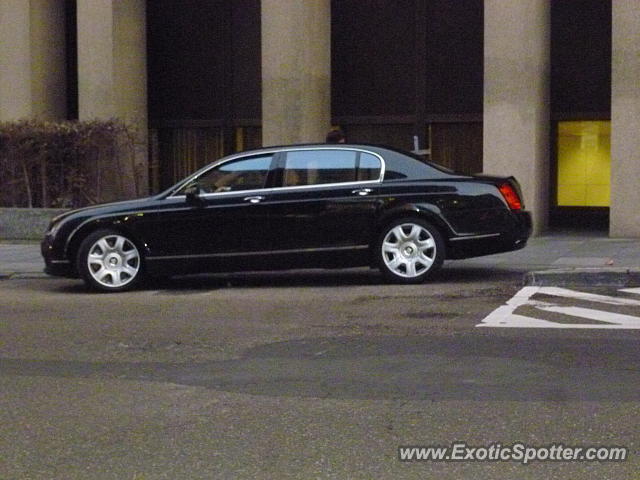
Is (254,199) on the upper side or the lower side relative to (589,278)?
upper

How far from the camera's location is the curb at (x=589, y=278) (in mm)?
13414

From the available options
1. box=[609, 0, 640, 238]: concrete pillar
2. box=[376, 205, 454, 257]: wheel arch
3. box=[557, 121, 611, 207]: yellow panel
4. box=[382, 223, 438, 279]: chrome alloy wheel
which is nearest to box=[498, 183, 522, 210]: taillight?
box=[376, 205, 454, 257]: wheel arch

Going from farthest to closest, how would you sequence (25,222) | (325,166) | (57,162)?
(57,162) < (25,222) < (325,166)

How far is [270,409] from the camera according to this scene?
7367 mm

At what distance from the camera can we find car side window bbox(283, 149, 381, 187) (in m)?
14.1

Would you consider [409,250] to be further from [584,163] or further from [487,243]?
[584,163]

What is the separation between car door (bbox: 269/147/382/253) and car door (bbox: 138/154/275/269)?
193 mm

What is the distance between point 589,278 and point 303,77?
8947mm

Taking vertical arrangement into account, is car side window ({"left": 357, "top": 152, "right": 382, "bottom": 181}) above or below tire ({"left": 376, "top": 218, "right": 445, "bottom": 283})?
above

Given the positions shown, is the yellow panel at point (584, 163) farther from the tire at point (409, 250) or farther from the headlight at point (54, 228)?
the headlight at point (54, 228)

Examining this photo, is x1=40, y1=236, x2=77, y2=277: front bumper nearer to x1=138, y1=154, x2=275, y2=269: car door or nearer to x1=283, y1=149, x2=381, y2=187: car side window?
x1=138, y1=154, x2=275, y2=269: car door

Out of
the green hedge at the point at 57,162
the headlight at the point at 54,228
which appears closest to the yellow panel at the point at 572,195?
the green hedge at the point at 57,162

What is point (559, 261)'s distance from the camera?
51.5ft

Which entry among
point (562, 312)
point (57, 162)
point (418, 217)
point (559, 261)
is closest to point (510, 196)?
point (418, 217)
